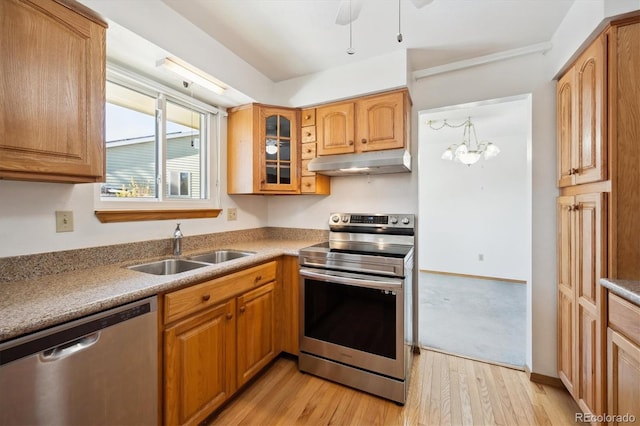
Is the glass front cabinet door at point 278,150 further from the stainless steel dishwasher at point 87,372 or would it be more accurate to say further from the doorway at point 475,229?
the doorway at point 475,229

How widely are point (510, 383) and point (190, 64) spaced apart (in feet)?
10.5

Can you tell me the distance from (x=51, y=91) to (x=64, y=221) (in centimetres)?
68

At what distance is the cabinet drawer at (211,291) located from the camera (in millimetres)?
1316

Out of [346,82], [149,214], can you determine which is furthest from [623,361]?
[149,214]

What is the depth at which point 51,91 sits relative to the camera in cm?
116

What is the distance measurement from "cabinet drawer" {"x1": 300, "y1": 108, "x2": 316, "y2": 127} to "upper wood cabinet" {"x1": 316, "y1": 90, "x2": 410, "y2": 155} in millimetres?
40

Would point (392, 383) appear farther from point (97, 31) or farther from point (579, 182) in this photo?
point (97, 31)

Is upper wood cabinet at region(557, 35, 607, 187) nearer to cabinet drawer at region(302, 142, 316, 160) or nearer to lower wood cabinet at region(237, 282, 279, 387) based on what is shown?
cabinet drawer at region(302, 142, 316, 160)

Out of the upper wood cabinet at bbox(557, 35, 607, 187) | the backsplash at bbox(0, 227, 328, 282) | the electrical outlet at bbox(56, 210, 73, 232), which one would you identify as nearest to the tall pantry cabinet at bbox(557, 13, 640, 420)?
the upper wood cabinet at bbox(557, 35, 607, 187)

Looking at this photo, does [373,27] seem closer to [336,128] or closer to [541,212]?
[336,128]

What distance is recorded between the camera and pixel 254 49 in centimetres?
212

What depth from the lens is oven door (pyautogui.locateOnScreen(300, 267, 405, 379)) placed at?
1.75m

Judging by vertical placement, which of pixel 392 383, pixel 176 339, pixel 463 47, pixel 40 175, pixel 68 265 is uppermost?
pixel 463 47

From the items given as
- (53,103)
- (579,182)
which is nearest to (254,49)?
(53,103)
